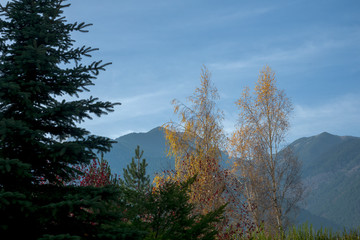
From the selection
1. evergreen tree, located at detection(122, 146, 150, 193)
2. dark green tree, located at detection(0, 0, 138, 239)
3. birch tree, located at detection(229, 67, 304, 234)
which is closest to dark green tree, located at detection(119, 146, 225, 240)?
evergreen tree, located at detection(122, 146, 150, 193)

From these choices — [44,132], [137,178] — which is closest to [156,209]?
[137,178]

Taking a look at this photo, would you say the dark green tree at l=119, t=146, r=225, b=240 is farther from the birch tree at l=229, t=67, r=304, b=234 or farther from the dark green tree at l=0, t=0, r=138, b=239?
the birch tree at l=229, t=67, r=304, b=234

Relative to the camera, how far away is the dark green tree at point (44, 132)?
4.72 m

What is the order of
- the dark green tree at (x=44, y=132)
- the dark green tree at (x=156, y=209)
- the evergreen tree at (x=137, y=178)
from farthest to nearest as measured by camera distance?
the evergreen tree at (x=137, y=178)
the dark green tree at (x=156, y=209)
the dark green tree at (x=44, y=132)

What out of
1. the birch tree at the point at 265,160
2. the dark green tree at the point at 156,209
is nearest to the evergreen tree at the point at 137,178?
the dark green tree at the point at 156,209

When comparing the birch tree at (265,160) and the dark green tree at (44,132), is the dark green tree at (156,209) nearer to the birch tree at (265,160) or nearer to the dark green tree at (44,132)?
the dark green tree at (44,132)

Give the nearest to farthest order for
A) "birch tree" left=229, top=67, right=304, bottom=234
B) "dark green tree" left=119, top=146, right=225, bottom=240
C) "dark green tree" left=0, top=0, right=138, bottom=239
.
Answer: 1. "dark green tree" left=0, top=0, right=138, bottom=239
2. "dark green tree" left=119, top=146, right=225, bottom=240
3. "birch tree" left=229, top=67, right=304, bottom=234

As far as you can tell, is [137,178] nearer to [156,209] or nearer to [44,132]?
[156,209]

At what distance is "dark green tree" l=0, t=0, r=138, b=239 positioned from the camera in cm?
472

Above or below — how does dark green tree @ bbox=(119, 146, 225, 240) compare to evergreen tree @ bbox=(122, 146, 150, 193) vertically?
below

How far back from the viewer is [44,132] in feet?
16.6

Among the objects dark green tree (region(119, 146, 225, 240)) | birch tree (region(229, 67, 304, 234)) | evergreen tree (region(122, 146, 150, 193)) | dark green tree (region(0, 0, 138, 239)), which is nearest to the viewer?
dark green tree (region(0, 0, 138, 239))

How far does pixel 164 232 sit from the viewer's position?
669cm

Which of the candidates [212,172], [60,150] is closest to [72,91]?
[60,150]
